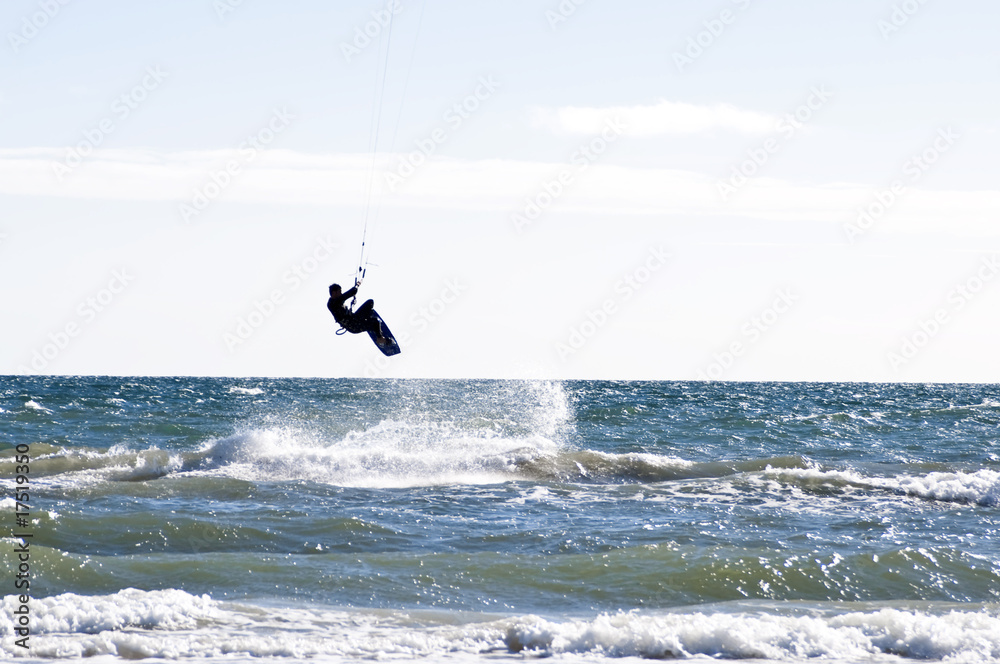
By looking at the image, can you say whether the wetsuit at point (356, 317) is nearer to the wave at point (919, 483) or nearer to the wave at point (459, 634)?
the wave at point (459, 634)

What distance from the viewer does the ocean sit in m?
7.55

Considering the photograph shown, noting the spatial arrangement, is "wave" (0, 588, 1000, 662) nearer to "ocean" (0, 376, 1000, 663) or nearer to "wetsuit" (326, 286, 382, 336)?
"ocean" (0, 376, 1000, 663)

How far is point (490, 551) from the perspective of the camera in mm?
10602

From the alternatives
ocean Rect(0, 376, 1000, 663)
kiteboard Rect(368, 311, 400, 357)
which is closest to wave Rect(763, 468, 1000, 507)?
ocean Rect(0, 376, 1000, 663)

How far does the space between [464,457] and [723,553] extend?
28.6ft

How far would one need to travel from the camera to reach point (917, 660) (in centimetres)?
740

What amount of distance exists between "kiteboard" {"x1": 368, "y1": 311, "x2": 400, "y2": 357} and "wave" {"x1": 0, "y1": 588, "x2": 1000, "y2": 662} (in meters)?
6.13

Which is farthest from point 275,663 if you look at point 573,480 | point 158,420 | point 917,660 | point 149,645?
point 158,420

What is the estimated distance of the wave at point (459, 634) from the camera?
7.20 metres

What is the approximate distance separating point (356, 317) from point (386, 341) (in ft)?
2.44

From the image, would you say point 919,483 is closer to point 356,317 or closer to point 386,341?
point 386,341

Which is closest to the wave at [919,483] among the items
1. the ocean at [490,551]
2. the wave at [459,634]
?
the ocean at [490,551]

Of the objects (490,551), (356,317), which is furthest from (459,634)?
(356,317)

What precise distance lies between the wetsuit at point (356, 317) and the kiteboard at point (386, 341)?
11cm
